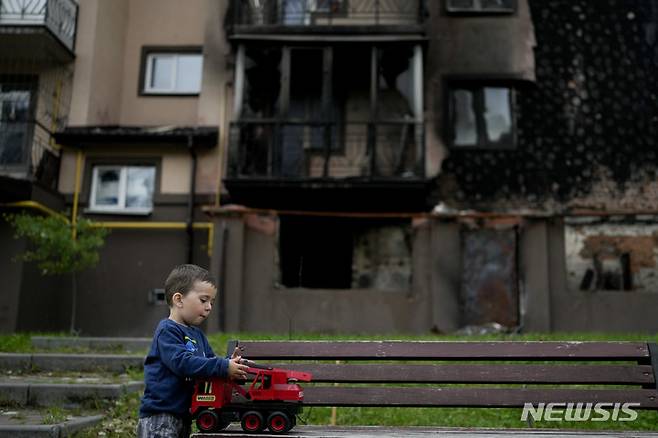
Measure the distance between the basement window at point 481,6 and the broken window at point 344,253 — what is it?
5279 mm

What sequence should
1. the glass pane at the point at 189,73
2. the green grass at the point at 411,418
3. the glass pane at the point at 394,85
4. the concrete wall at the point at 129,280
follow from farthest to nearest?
the glass pane at the point at 189,73 → the glass pane at the point at 394,85 → the concrete wall at the point at 129,280 → the green grass at the point at 411,418

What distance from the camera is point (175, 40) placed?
18516 millimetres

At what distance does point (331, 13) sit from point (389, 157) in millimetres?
3740

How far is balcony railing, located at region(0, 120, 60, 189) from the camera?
15.7 m

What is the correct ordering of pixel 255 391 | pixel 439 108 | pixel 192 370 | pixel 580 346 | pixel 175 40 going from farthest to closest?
pixel 175 40
pixel 439 108
pixel 580 346
pixel 255 391
pixel 192 370

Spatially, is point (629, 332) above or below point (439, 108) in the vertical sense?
below

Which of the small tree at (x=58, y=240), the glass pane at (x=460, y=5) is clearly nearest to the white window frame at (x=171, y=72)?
the small tree at (x=58, y=240)

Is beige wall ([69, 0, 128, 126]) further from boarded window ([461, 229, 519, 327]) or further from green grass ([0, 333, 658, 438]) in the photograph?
green grass ([0, 333, 658, 438])

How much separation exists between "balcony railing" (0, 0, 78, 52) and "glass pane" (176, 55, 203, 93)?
2.66 metres

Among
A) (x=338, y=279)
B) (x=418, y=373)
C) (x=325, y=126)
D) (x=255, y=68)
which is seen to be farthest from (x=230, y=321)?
(x=418, y=373)

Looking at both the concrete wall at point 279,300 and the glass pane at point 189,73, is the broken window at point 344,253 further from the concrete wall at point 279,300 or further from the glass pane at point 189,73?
the glass pane at point 189,73

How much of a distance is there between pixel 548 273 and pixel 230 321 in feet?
21.0

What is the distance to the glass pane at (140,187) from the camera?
17.1 m

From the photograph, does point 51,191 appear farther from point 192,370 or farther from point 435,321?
point 192,370
